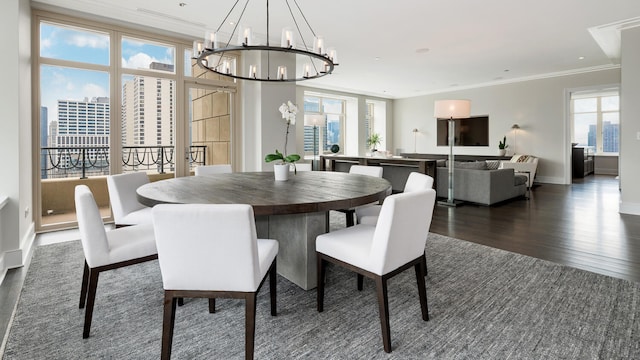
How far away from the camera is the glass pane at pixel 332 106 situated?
1043cm

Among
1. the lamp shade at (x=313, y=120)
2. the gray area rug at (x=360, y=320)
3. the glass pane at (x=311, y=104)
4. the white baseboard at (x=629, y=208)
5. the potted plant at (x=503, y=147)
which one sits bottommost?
the gray area rug at (x=360, y=320)

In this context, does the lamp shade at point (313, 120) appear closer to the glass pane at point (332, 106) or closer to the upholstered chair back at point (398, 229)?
the glass pane at point (332, 106)

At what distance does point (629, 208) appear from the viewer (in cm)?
486

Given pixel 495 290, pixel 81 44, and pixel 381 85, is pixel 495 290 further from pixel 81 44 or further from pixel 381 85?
pixel 381 85

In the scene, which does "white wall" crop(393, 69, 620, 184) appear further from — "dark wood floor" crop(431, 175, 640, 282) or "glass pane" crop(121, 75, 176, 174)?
"glass pane" crop(121, 75, 176, 174)

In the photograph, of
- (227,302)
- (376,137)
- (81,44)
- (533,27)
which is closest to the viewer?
(227,302)

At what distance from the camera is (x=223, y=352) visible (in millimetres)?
1655

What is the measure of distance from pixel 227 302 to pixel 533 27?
5.49 metres

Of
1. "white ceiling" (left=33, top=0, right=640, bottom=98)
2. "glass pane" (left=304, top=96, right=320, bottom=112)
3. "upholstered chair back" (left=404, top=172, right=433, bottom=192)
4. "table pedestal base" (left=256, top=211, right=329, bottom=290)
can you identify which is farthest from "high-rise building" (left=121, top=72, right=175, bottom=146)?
"glass pane" (left=304, top=96, right=320, bottom=112)

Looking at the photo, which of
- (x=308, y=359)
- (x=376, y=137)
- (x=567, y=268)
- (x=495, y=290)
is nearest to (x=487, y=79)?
(x=376, y=137)

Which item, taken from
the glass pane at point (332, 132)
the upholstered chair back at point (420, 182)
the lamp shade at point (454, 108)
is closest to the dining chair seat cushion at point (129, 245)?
the upholstered chair back at point (420, 182)

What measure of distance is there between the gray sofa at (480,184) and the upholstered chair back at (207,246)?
504 centimetres

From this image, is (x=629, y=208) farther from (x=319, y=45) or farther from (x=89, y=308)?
(x=89, y=308)

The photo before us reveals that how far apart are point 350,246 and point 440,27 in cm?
427
